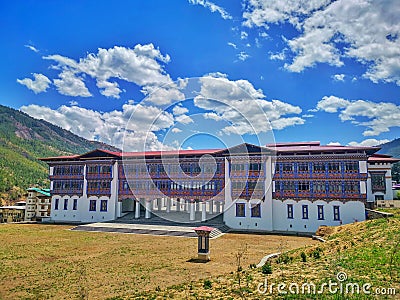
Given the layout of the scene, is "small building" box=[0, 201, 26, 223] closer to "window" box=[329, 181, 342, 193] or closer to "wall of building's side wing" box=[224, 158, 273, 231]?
"wall of building's side wing" box=[224, 158, 273, 231]

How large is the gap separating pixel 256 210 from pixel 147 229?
11.1 metres

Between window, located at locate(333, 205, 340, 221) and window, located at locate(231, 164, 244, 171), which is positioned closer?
window, located at locate(333, 205, 340, 221)

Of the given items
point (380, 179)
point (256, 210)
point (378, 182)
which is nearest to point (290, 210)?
point (256, 210)

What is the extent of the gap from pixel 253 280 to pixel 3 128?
403 ft

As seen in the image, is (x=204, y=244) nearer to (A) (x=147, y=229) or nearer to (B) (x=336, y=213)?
(A) (x=147, y=229)

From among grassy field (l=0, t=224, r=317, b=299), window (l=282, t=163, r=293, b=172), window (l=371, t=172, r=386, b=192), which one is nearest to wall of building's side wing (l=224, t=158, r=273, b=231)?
window (l=282, t=163, r=293, b=172)

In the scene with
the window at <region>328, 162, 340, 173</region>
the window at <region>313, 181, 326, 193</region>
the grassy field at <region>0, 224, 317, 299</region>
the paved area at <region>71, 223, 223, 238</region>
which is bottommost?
the grassy field at <region>0, 224, 317, 299</region>

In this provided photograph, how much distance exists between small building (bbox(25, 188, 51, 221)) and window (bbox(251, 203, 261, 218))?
2720cm

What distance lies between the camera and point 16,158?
77.3m

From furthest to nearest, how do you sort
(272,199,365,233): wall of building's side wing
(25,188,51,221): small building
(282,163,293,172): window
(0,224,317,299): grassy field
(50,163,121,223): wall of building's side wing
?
1. (25,188,51,221): small building
2. (50,163,121,223): wall of building's side wing
3. (282,163,293,172): window
4. (272,199,365,233): wall of building's side wing
5. (0,224,317,299): grassy field

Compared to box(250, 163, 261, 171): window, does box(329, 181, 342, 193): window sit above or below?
below

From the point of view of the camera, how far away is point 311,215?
29281 mm

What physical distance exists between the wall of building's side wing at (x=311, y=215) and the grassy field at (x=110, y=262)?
387cm

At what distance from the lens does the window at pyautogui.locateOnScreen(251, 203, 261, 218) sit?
1200 inches
